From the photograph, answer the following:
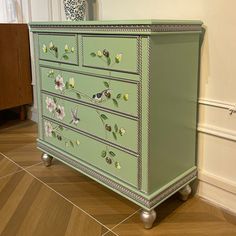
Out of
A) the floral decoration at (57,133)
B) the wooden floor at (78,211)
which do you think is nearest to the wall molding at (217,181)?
the wooden floor at (78,211)

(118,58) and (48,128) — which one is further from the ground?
(118,58)

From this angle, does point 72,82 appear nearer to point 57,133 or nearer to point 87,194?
point 57,133

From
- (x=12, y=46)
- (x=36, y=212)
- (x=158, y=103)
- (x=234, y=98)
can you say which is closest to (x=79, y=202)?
(x=36, y=212)

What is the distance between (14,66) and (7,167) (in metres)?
1.09

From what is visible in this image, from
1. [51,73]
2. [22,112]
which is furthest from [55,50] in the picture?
[22,112]

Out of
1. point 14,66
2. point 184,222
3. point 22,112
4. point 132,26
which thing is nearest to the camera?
point 132,26

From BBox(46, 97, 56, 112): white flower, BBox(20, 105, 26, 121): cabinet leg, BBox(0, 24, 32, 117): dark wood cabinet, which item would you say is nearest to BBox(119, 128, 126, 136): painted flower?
BBox(46, 97, 56, 112): white flower

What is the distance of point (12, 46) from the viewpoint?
292cm

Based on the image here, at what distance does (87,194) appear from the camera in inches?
74.3

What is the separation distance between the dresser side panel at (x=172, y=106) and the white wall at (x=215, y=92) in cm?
7

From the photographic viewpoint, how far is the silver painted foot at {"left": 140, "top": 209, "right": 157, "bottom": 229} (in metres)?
1.54

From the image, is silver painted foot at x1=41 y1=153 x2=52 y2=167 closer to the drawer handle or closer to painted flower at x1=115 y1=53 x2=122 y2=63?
the drawer handle

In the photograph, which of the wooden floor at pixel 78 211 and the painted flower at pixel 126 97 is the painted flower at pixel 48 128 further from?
the painted flower at pixel 126 97

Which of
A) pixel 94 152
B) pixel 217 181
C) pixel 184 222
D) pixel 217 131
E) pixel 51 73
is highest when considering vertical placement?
pixel 51 73
